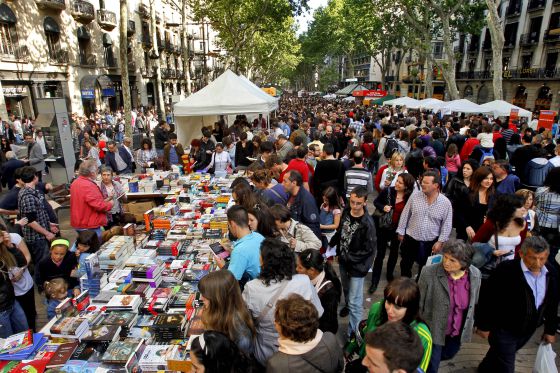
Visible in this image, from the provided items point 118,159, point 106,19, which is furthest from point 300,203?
point 106,19

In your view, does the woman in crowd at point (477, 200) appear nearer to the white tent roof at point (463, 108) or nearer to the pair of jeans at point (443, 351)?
the pair of jeans at point (443, 351)

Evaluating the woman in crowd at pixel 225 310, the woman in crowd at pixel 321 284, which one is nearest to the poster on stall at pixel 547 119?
the woman in crowd at pixel 321 284

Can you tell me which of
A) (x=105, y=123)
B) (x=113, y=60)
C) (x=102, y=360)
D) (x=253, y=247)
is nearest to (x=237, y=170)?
(x=253, y=247)

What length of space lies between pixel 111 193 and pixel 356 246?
449 centimetres

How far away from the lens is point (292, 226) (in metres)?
3.91

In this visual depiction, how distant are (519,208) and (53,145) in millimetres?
11625

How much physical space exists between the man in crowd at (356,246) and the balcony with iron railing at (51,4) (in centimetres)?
2374

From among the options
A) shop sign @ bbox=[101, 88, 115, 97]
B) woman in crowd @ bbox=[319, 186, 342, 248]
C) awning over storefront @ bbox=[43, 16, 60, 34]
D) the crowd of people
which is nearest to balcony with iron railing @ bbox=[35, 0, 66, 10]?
awning over storefront @ bbox=[43, 16, 60, 34]

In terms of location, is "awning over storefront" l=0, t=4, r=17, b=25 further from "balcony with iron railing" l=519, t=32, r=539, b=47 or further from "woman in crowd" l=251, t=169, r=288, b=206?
"balcony with iron railing" l=519, t=32, r=539, b=47

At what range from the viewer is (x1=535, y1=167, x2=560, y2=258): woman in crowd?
14.4 ft

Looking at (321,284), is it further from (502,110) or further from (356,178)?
(502,110)

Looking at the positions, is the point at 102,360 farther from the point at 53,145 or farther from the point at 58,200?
the point at 53,145

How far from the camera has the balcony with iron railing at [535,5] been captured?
28.9 m

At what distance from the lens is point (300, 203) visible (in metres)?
4.67
